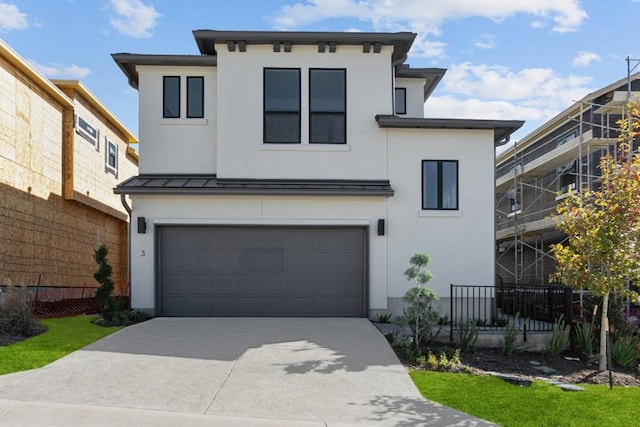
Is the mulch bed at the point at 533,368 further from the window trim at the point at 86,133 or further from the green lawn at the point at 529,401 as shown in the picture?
the window trim at the point at 86,133

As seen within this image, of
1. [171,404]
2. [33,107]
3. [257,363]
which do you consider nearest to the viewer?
[171,404]

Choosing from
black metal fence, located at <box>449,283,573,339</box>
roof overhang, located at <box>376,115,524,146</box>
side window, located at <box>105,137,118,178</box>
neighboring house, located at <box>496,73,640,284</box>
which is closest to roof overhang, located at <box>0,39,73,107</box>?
side window, located at <box>105,137,118,178</box>

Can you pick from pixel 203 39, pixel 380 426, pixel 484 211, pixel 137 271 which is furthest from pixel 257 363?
pixel 203 39

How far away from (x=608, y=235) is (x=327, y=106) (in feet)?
24.1

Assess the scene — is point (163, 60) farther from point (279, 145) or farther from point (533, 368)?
point (533, 368)

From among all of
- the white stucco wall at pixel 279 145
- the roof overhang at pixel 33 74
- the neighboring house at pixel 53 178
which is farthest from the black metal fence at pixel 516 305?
the roof overhang at pixel 33 74

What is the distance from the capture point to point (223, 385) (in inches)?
295

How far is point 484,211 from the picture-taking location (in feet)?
45.2

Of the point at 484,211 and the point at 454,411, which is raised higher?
the point at 484,211

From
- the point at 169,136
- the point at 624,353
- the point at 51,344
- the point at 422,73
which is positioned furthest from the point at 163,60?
the point at 624,353

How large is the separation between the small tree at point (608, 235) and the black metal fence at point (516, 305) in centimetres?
165

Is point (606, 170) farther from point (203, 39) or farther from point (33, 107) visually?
point (33, 107)

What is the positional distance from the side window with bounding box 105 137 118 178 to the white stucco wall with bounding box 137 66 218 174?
8.60 m

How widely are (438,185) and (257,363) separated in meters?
7.33
